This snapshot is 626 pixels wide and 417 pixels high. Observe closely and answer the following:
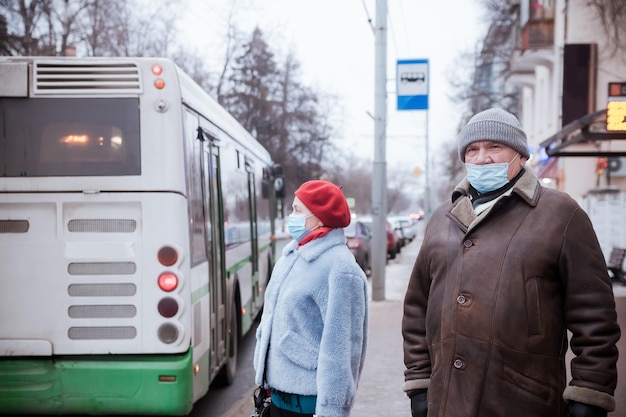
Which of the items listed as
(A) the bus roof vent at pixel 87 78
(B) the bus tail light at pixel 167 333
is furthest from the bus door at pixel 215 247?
(A) the bus roof vent at pixel 87 78

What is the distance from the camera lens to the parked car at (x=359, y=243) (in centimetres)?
2045

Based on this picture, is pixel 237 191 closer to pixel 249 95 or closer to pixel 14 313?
pixel 14 313

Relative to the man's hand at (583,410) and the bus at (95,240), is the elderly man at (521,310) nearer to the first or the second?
the man's hand at (583,410)

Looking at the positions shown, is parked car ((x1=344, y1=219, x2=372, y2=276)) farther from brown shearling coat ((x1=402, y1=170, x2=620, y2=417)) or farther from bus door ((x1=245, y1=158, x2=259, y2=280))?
brown shearling coat ((x1=402, y1=170, x2=620, y2=417))

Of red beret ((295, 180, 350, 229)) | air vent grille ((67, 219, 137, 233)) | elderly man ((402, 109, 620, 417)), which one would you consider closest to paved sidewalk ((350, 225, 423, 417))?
air vent grille ((67, 219, 137, 233))

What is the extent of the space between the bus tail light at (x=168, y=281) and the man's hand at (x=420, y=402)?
264cm

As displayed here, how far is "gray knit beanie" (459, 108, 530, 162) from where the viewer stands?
3092mm

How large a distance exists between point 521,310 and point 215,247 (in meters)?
4.40

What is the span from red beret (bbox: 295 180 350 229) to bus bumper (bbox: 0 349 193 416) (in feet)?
7.43

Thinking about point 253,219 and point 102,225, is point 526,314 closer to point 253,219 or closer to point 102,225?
point 102,225

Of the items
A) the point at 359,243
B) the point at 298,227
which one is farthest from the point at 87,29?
the point at 298,227

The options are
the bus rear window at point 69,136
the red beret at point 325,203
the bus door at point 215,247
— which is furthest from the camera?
the bus door at point 215,247

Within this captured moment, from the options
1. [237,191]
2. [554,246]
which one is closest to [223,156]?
[237,191]

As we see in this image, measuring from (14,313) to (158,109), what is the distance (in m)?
1.87
